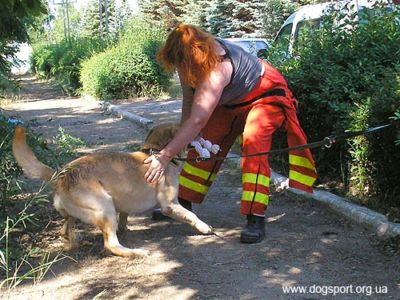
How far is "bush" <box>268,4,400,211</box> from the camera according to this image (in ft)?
14.8

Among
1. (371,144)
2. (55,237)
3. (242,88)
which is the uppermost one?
(242,88)

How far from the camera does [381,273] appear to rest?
3574mm

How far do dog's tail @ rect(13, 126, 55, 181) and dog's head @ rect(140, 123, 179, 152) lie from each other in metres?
0.86

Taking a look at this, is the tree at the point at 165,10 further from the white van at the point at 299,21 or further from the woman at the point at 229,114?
the woman at the point at 229,114

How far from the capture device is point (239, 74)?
4086mm

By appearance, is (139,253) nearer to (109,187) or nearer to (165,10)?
(109,187)

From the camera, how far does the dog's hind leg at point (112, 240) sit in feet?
12.5

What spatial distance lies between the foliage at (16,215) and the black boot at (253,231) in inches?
55.0

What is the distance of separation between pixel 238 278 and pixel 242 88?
4.88ft

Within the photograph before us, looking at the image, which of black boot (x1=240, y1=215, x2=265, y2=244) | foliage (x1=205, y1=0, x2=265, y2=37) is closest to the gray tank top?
black boot (x1=240, y1=215, x2=265, y2=244)

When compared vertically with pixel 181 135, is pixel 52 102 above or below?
below

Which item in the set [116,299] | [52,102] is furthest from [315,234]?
[52,102]

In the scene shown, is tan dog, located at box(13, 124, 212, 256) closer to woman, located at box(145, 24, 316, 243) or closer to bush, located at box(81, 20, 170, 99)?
woman, located at box(145, 24, 316, 243)

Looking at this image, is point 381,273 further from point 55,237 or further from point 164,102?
point 164,102
